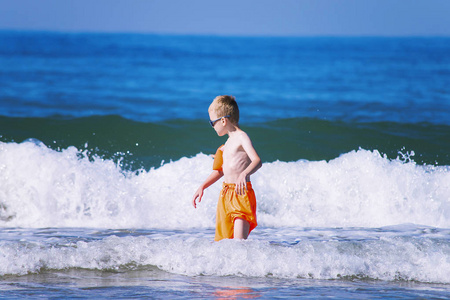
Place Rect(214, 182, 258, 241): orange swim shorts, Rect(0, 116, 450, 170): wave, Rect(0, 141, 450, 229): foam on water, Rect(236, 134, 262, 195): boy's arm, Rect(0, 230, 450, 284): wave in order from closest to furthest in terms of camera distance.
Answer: Rect(236, 134, 262, 195): boy's arm < Rect(214, 182, 258, 241): orange swim shorts < Rect(0, 230, 450, 284): wave < Rect(0, 141, 450, 229): foam on water < Rect(0, 116, 450, 170): wave

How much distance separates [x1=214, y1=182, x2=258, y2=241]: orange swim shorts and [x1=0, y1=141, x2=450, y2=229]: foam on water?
2.15 meters

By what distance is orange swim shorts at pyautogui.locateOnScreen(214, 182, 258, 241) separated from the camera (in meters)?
4.14

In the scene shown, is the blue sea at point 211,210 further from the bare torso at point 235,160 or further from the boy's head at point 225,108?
the boy's head at point 225,108

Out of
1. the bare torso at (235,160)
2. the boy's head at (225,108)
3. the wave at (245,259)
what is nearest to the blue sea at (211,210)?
the wave at (245,259)

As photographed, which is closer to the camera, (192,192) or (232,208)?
(232,208)

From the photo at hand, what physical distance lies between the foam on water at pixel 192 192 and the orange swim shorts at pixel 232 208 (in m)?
2.15

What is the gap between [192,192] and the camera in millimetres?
7227

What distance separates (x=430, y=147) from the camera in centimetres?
1055

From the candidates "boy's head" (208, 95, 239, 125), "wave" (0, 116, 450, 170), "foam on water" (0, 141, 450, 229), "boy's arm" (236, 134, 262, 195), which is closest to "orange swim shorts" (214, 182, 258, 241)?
"boy's arm" (236, 134, 262, 195)

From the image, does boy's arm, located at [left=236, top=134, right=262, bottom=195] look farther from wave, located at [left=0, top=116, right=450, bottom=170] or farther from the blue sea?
wave, located at [left=0, top=116, right=450, bottom=170]

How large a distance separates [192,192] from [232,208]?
3111 millimetres

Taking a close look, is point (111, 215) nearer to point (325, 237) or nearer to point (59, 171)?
point (59, 171)

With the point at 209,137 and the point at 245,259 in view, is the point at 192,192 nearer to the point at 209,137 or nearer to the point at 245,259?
the point at 245,259

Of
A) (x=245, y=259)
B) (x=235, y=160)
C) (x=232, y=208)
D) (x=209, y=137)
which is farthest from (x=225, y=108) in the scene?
(x=209, y=137)
